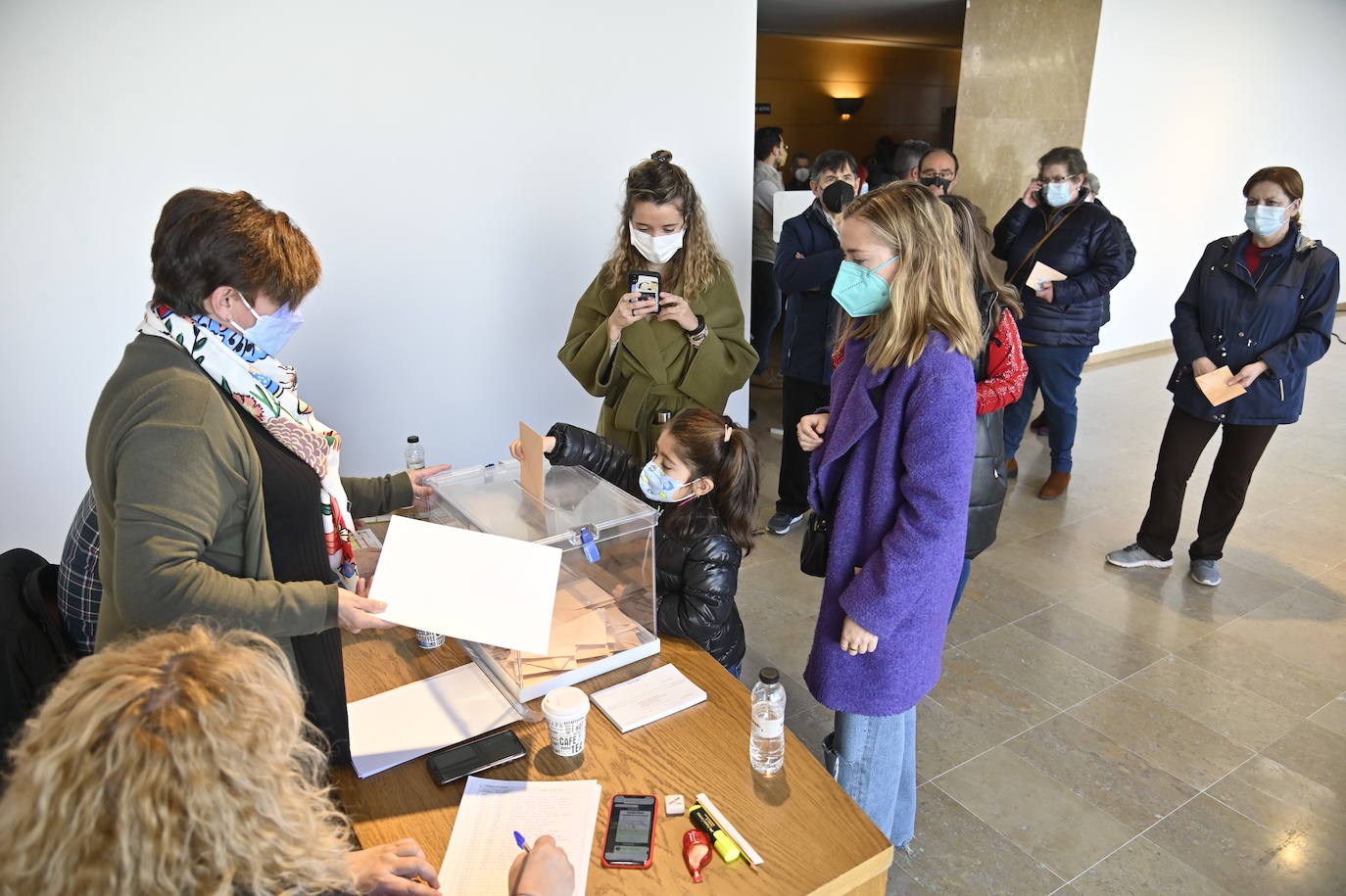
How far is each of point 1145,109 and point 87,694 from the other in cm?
810

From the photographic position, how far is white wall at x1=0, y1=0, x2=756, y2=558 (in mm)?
3059

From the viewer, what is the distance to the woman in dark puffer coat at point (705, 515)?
6.70ft

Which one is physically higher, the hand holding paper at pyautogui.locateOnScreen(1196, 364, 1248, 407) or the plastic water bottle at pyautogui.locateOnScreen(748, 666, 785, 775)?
the hand holding paper at pyautogui.locateOnScreen(1196, 364, 1248, 407)

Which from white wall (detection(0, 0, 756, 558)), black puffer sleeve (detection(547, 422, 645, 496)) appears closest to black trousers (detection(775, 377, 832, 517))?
white wall (detection(0, 0, 756, 558))

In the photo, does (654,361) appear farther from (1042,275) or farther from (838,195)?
(1042,275)

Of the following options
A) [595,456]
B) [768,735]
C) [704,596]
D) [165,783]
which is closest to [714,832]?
[768,735]

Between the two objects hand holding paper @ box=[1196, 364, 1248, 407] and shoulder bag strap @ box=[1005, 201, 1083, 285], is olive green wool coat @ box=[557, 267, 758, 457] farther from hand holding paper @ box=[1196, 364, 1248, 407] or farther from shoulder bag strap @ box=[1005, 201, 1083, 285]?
shoulder bag strap @ box=[1005, 201, 1083, 285]

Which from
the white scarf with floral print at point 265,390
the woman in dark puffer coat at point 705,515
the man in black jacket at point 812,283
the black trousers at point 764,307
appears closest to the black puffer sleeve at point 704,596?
the woman in dark puffer coat at point 705,515

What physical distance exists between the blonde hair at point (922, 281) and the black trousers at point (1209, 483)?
2.43m

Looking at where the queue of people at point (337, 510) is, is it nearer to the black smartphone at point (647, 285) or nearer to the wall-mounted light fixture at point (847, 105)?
the black smartphone at point (647, 285)

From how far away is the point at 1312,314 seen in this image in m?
3.21

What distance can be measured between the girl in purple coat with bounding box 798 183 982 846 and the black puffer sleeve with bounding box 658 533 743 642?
9.7 inches

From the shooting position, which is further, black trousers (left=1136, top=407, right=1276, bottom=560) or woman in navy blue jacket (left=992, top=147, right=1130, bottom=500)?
woman in navy blue jacket (left=992, top=147, right=1130, bottom=500)

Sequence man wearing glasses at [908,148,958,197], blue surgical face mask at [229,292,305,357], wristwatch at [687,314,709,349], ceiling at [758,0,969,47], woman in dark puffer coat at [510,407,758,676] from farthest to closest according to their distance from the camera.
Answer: ceiling at [758,0,969,47], man wearing glasses at [908,148,958,197], wristwatch at [687,314,709,349], woman in dark puffer coat at [510,407,758,676], blue surgical face mask at [229,292,305,357]
